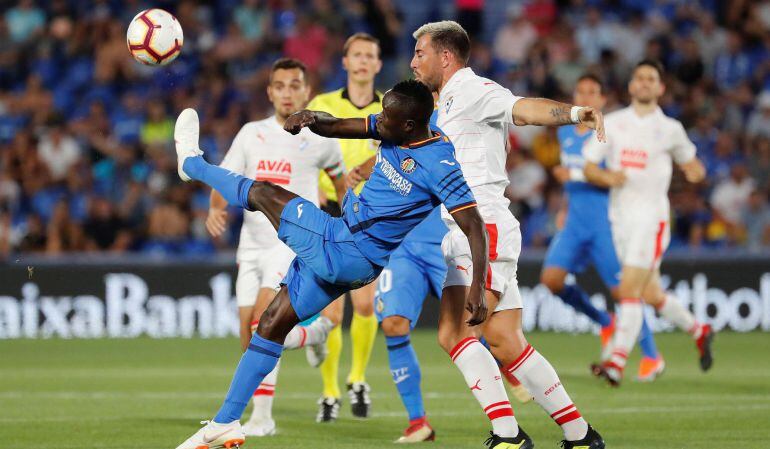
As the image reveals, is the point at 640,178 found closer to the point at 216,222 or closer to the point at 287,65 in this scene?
the point at 287,65

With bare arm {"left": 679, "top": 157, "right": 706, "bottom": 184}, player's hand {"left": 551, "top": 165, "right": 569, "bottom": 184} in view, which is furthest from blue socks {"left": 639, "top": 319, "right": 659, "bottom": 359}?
player's hand {"left": 551, "top": 165, "right": 569, "bottom": 184}

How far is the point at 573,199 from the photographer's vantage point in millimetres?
12633

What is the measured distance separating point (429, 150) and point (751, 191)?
40.9ft

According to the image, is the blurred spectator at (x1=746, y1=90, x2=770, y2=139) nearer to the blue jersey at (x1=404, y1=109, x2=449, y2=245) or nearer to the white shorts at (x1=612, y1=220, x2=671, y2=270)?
the white shorts at (x1=612, y1=220, x2=671, y2=270)

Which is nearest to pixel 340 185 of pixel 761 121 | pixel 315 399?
pixel 315 399

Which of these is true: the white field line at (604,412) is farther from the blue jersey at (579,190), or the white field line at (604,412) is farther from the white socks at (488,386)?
the blue jersey at (579,190)

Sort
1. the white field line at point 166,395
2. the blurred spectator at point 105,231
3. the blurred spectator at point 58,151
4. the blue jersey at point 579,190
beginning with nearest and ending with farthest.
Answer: the white field line at point 166,395
the blue jersey at point 579,190
the blurred spectator at point 105,231
the blurred spectator at point 58,151

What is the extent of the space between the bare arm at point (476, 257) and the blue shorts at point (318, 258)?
657mm

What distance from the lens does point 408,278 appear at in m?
8.28

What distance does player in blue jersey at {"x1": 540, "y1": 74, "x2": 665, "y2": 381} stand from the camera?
12391 mm

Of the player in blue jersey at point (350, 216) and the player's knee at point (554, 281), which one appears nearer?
the player in blue jersey at point (350, 216)

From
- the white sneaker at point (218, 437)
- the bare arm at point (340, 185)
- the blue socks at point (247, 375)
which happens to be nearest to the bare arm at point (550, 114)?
the blue socks at point (247, 375)

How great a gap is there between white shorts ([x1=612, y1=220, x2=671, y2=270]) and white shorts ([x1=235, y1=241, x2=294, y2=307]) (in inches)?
150

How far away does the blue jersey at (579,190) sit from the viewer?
12523mm
